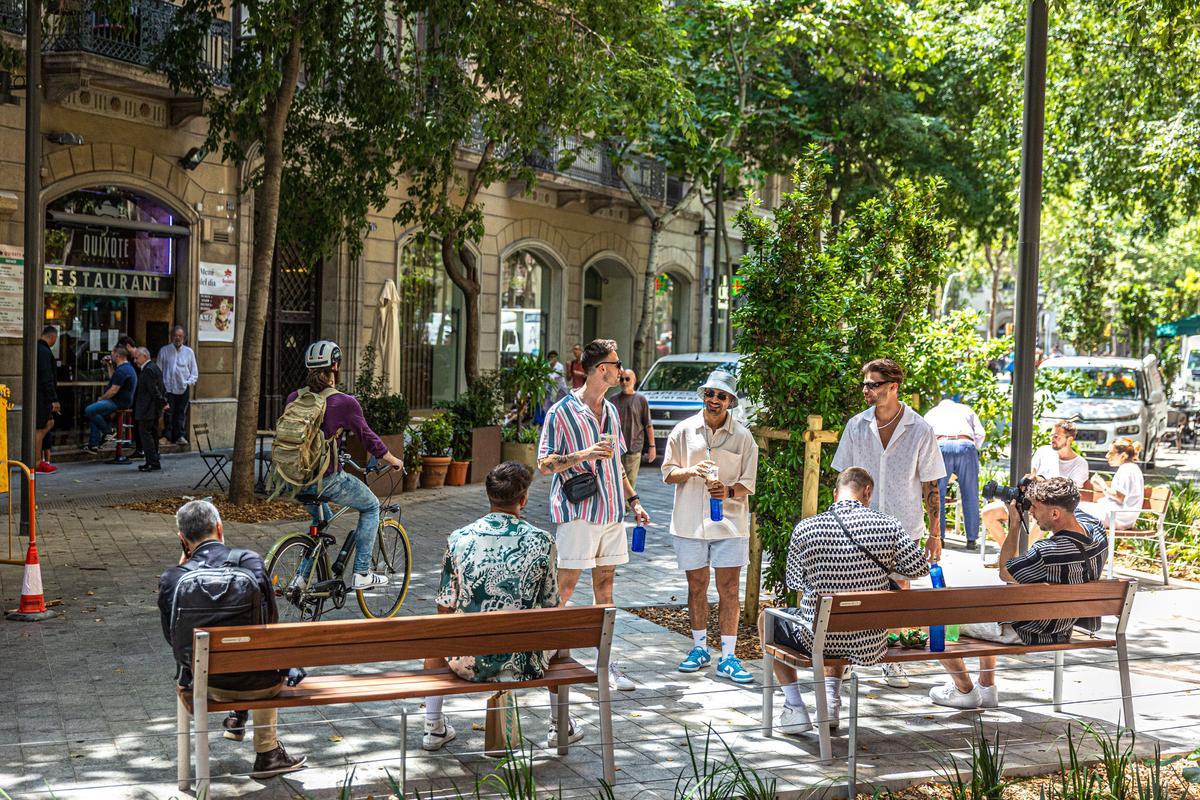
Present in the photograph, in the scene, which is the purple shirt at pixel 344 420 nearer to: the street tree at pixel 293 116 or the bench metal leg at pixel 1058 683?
the bench metal leg at pixel 1058 683

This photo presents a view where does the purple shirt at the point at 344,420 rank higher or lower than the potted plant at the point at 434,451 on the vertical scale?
higher

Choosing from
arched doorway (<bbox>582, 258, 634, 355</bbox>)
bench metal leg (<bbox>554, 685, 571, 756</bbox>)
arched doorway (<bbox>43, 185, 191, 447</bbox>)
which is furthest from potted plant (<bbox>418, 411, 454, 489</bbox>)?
arched doorway (<bbox>582, 258, 634, 355</bbox>)

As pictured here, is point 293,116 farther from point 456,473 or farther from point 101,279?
point 456,473

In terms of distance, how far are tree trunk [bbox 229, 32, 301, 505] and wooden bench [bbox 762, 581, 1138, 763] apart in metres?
8.67

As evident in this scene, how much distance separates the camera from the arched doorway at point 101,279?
17719 mm

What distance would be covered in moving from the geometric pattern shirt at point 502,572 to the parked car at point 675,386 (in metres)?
14.4

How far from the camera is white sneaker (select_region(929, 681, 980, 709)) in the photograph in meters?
7.07

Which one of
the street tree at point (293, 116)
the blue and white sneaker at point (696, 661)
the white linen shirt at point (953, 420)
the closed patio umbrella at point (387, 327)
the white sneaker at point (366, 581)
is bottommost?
the blue and white sneaker at point (696, 661)

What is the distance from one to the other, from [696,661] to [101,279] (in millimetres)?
13598

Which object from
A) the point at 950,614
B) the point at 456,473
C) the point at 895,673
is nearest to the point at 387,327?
the point at 456,473

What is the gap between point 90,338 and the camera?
1841 cm

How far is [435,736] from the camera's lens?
602 centimetres

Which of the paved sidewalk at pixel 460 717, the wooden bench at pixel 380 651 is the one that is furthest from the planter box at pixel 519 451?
the wooden bench at pixel 380 651

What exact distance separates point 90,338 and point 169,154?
9.70 feet
